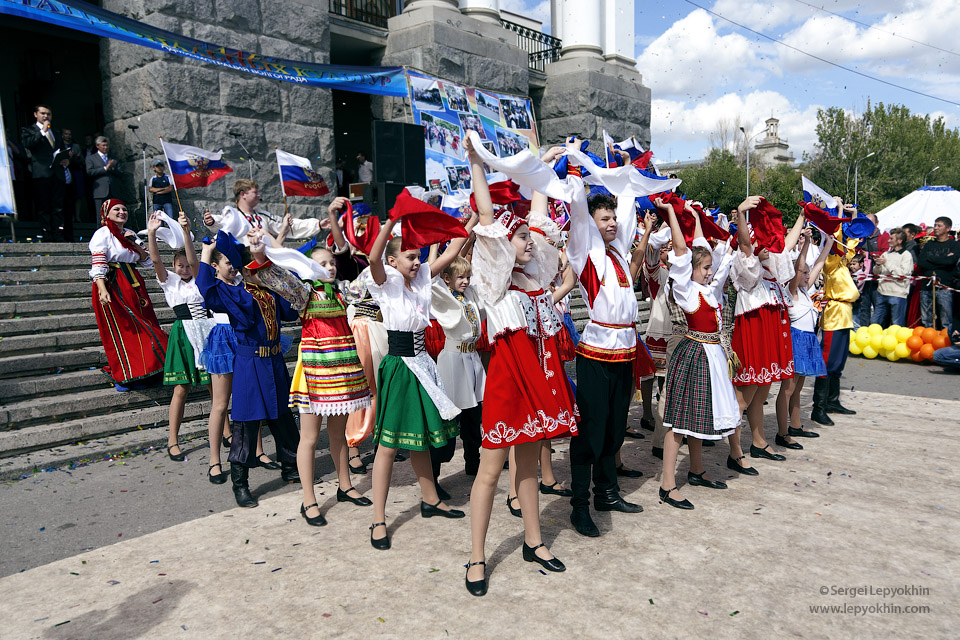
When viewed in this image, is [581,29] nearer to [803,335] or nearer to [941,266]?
[941,266]

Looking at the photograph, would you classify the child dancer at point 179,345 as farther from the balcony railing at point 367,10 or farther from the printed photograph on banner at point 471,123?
the balcony railing at point 367,10

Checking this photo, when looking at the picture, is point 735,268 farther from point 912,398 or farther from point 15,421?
point 15,421

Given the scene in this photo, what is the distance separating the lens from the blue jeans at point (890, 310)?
1183 centimetres

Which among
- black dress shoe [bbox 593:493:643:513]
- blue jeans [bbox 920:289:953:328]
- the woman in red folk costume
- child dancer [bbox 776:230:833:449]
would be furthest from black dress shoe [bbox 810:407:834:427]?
the woman in red folk costume

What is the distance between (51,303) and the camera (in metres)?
7.80

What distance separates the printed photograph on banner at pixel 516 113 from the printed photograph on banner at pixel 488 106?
185mm

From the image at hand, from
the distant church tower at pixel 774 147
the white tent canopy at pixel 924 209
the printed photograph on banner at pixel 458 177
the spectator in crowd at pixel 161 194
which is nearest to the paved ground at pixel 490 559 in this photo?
the spectator in crowd at pixel 161 194

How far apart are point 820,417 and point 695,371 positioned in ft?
9.93

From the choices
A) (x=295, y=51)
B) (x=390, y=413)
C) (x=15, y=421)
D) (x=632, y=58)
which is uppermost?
(x=632, y=58)

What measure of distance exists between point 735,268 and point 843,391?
406 centimetres

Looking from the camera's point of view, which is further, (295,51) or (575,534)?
(295,51)

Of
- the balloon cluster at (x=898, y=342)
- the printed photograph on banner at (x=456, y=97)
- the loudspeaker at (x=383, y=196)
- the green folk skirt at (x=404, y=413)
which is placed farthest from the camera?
the printed photograph on banner at (x=456, y=97)

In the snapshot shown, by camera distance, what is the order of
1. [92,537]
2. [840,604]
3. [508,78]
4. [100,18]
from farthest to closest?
1. [508,78]
2. [100,18]
3. [92,537]
4. [840,604]

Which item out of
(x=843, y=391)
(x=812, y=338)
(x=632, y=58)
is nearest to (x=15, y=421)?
(x=812, y=338)
